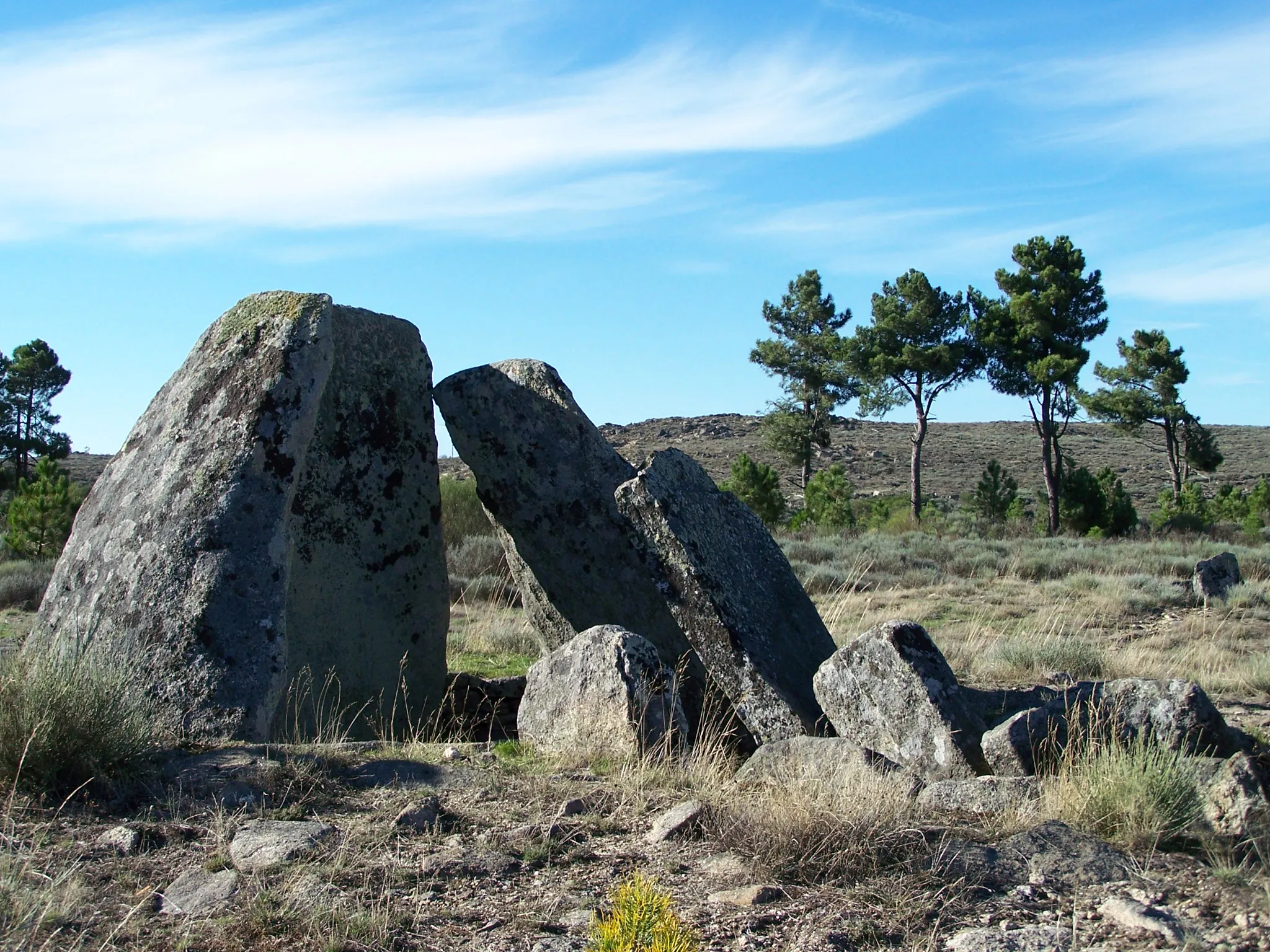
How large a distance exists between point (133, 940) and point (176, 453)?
12.0 feet

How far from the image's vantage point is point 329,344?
6707 millimetres

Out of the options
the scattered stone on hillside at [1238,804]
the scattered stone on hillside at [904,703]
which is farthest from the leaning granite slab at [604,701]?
the scattered stone on hillside at [1238,804]

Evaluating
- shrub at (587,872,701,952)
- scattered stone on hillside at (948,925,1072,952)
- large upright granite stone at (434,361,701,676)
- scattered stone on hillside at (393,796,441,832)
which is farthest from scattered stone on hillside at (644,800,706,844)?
large upright granite stone at (434,361,701,676)

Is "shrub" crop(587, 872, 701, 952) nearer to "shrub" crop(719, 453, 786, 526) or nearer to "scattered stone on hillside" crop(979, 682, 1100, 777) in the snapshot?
"scattered stone on hillside" crop(979, 682, 1100, 777)

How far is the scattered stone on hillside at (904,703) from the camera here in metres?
5.27

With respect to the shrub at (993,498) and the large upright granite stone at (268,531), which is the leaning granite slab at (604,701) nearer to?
the large upright granite stone at (268,531)

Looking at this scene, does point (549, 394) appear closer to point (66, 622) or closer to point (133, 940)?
point (66, 622)

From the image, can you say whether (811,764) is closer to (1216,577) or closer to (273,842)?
(273,842)

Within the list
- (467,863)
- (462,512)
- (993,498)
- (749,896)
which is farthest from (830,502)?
(749,896)

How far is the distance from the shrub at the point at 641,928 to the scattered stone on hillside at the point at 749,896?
1.27 feet

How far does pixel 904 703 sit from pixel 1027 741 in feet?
1.91

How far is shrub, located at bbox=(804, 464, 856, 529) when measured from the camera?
31141 mm

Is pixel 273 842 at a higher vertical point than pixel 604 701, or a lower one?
lower

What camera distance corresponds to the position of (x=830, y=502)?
32.2 meters
